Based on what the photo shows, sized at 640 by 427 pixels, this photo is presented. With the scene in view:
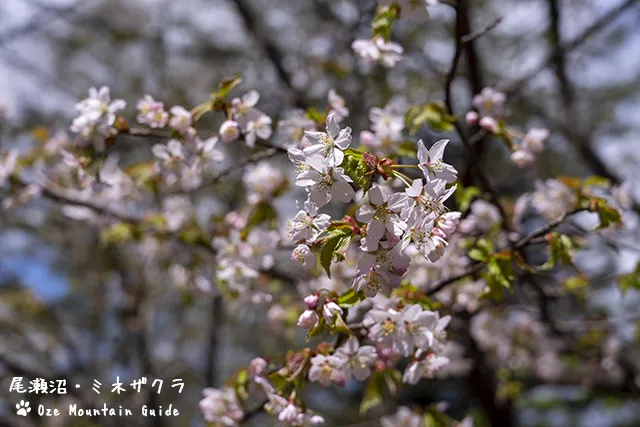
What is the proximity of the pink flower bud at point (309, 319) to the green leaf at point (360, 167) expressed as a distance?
1.14 ft

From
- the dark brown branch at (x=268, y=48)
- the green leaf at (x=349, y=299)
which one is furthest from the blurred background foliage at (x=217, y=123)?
the green leaf at (x=349, y=299)

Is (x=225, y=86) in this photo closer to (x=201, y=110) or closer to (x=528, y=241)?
(x=201, y=110)

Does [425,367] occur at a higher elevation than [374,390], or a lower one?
higher

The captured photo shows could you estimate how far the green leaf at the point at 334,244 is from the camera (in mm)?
1078

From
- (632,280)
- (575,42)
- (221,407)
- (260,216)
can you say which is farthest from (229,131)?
(575,42)

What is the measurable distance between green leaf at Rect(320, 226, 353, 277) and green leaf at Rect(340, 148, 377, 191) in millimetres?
109

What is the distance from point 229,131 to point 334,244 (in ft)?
2.10

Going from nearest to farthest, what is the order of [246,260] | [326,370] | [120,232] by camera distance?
[326,370]
[246,260]
[120,232]

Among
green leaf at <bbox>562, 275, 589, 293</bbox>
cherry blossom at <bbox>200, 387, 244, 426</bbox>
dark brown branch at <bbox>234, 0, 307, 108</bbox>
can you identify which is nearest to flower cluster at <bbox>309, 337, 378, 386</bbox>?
cherry blossom at <bbox>200, 387, 244, 426</bbox>

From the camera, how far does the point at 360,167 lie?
1.05m

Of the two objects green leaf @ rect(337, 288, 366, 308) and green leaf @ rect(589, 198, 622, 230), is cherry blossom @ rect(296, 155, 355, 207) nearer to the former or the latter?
green leaf @ rect(337, 288, 366, 308)

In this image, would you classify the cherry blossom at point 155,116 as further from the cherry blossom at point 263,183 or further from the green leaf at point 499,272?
the green leaf at point 499,272

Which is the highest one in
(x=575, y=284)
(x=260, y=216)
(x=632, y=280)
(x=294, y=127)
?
(x=294, y=127)

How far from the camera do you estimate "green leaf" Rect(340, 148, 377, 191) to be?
1.05 meters
